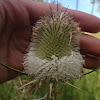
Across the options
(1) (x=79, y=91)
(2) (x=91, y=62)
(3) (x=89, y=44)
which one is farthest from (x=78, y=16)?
(1) (x=79, y=91)

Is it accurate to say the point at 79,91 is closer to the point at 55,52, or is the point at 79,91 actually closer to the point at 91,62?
the point at 91,62

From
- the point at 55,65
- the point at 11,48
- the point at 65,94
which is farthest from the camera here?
the point at 65,94

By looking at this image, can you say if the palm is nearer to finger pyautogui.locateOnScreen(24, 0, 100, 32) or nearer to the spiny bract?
finger pyautogui.locateOnScreen(24, 0, 100, 32)

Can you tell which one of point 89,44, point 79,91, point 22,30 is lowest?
point 79,91

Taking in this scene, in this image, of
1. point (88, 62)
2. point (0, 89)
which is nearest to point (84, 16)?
point (88, 62)

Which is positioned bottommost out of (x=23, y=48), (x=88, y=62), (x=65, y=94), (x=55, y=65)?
(x=65, y=94)

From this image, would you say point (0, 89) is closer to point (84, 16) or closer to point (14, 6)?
point (14, 6)
